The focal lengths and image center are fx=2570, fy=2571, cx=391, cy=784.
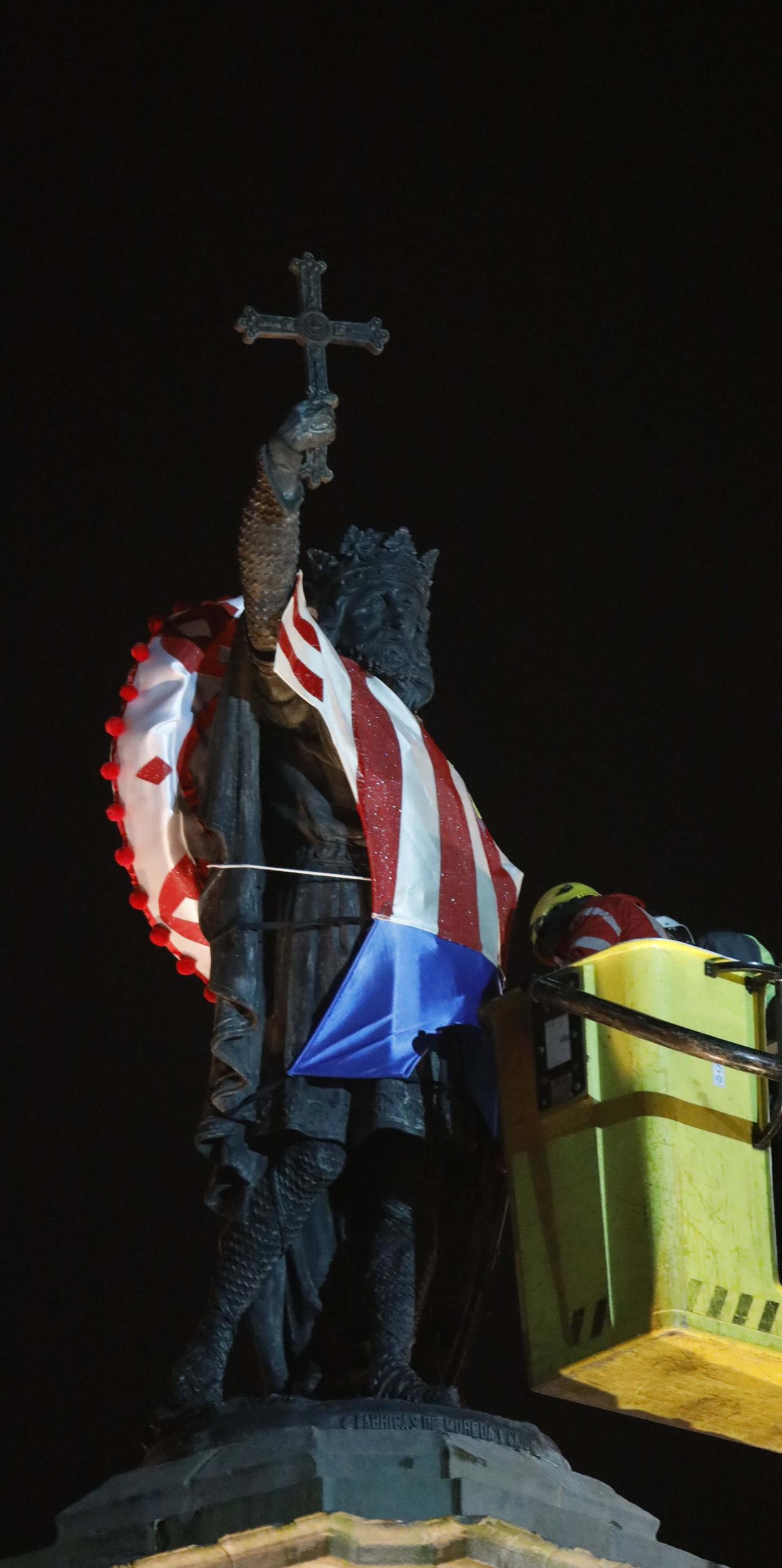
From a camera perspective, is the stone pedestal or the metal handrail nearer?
the stone pedestal

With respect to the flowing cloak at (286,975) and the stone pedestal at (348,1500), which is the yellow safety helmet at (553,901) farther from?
the stone pedestal at (348,1500)

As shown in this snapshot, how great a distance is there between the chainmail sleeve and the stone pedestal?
163cm

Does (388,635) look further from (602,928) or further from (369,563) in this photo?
(602,928)

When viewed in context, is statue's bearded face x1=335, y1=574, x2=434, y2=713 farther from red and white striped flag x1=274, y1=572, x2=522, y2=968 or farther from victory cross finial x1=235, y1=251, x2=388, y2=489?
victory cross finial x1=235, y1=251, x2=388, y2=489

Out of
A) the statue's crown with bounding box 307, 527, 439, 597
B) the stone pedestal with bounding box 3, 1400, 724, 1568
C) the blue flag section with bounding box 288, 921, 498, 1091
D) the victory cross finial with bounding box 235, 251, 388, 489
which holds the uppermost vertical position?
the victory cross finial with bounding box 235, 251, 388, 489

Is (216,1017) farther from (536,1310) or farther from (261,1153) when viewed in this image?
(536,1310)

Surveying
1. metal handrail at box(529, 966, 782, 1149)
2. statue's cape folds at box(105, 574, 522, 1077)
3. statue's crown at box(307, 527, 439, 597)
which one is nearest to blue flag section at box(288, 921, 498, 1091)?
statue's cape folds at box(105, 574, 522, 1077)

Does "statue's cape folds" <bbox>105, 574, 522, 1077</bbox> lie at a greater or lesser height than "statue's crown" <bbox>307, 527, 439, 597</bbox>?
lesser

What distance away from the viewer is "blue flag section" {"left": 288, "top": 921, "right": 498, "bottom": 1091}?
5.26 metres

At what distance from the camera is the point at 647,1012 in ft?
16.0

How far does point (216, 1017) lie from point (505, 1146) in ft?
2.28

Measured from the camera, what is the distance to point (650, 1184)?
15.6 ft

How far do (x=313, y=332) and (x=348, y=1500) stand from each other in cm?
244

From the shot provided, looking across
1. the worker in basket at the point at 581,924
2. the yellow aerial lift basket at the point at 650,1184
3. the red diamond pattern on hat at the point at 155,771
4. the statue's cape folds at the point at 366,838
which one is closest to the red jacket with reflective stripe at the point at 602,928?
the worker in basket at the point at 581,924
